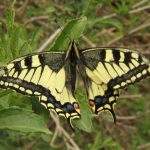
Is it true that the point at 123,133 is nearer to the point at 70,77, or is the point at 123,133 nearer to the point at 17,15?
the point at 17,15

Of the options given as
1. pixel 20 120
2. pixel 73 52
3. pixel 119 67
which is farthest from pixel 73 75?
pixel 20 120

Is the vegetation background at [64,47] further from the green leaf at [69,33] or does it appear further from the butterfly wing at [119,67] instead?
the butterfly wing at [119,67]

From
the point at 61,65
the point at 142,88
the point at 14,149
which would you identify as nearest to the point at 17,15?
the point at 14,149

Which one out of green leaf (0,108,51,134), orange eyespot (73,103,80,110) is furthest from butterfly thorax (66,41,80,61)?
green leaf (0,108,51,134)

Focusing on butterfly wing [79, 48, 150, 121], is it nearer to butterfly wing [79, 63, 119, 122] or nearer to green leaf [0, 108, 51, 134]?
butterfly wing [79, 63, 119, 122]

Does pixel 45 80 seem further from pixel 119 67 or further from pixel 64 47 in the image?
pixel 119 67
